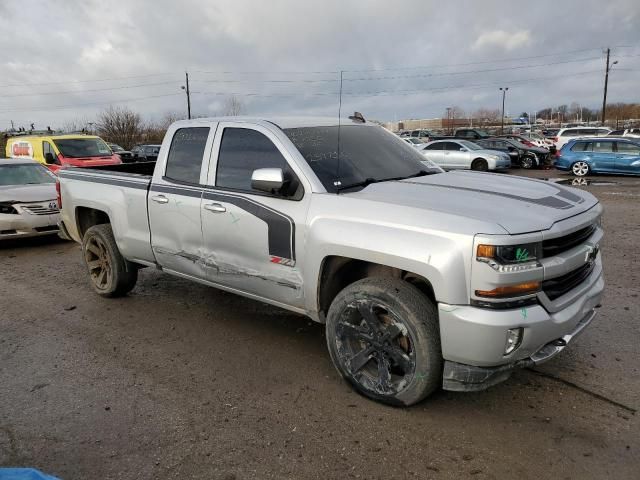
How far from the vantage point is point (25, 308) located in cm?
560

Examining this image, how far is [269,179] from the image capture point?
139 inches

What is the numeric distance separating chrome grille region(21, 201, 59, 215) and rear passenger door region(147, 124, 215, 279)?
511 centimetres

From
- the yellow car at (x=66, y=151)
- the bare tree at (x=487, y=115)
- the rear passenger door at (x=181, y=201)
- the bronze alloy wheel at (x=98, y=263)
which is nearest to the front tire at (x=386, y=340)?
the rear passenger door at (x=181, y=201)

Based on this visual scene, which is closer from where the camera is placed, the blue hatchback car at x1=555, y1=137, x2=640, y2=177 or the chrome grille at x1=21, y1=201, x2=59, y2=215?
the chrome grille at x1=21, y1=201, x2=59, y2=215

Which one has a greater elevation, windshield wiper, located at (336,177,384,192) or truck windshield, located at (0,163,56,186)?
windshield wiper, located at (336,177,384,192)

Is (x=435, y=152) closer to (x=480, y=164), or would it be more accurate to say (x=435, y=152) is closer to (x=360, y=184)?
(x=480, y=164)

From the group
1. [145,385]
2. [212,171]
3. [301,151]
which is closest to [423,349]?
[301,151]

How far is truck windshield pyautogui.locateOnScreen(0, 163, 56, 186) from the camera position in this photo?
954 cm

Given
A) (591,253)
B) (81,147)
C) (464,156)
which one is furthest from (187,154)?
(464,156)

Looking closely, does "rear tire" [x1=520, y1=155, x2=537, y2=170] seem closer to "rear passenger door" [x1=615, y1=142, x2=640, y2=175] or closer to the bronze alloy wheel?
"rear passenger door" [x1=615, y1=142, x2=640, y2=175]

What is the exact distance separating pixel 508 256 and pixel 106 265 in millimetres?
4556

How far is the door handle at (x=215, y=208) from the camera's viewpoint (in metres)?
4.12

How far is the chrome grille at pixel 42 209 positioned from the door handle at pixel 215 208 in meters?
6.00

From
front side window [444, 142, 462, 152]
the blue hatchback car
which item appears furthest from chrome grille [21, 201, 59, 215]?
the blue hatchback car
